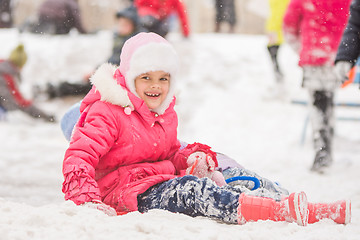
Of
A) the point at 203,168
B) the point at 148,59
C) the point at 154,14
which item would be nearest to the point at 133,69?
the point at 148,59

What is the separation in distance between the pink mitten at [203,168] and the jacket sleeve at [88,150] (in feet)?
1.23

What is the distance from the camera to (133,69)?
85.8 inches

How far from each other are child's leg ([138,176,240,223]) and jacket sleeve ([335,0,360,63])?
1.30 m

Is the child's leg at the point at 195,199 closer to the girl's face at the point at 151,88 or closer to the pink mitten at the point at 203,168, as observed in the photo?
the pink mitten at the point at 203,168

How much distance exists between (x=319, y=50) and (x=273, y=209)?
1.88 m

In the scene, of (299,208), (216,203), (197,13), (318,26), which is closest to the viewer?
(299,208)

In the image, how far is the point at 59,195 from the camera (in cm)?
291

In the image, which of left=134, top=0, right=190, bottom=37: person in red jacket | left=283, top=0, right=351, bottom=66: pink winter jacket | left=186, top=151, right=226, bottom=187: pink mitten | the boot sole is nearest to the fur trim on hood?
left=186, top=151, right=226, bottom=187: pink mitten

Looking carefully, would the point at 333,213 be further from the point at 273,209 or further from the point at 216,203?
the point at 216,203

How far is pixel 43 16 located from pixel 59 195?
599cm

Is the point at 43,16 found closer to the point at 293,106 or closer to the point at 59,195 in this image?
the point at 293,106

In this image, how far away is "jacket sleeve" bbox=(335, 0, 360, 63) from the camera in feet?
9.37

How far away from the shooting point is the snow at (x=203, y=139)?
1.64 m

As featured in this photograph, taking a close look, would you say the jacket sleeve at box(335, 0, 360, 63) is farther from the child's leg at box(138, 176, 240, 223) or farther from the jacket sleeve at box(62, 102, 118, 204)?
the jacket sleeve at box(62, 102, 118, 204)
